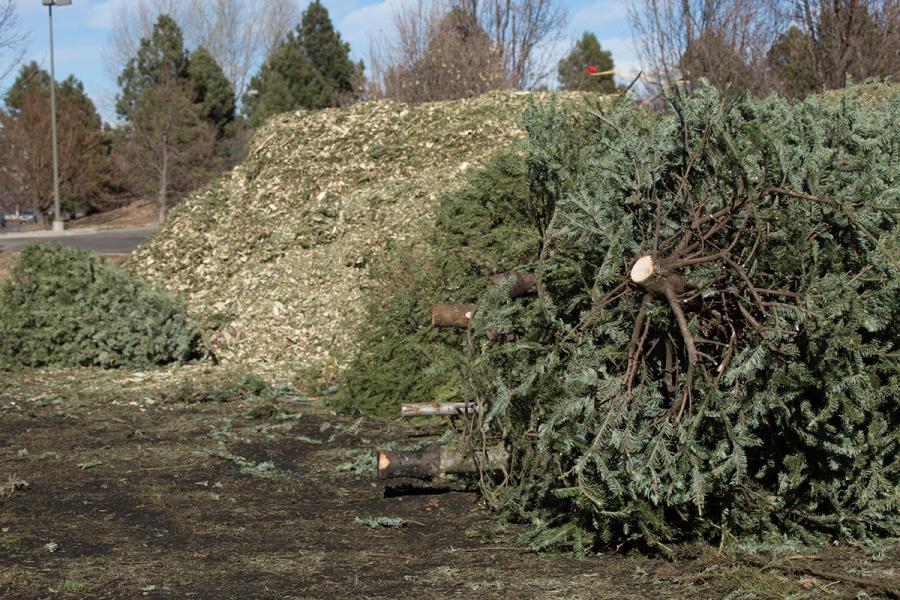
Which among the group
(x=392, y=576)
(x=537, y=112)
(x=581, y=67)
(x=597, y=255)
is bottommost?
(x=392, y=576)

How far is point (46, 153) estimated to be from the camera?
129ft

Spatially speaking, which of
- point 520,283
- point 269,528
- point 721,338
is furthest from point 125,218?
point 721,338

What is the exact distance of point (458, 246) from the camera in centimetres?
802

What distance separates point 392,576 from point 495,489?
3.56 feet

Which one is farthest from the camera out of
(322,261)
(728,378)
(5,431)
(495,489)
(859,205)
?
(322,261)

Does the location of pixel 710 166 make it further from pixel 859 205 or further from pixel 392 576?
pixel 392 576

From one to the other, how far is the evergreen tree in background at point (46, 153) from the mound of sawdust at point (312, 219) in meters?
28.1

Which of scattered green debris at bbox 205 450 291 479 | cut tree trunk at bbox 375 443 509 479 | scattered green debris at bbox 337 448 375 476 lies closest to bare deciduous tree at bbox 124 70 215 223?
scattered green debris at bbox 205 450 291 479

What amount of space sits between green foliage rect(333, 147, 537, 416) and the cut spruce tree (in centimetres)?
273

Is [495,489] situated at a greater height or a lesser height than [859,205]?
lesser

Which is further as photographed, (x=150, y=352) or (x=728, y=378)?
(x=150, y=352)

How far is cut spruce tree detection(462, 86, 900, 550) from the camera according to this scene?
13.8 ft

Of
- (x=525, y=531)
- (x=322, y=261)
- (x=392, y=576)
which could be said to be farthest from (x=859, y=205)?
(x=322, y=261)

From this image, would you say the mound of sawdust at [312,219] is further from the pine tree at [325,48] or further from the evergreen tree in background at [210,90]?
the evergreen tree in background at [210,90]
